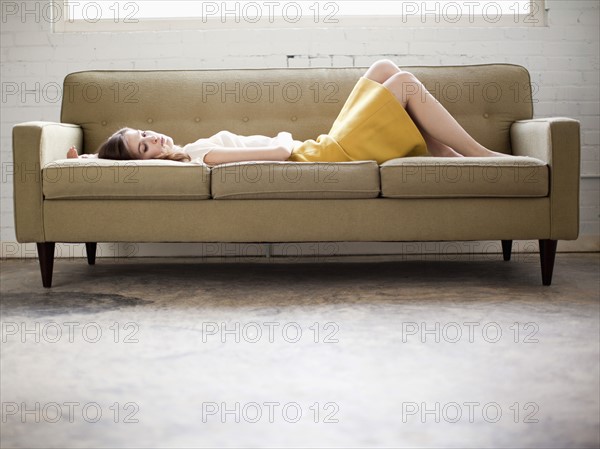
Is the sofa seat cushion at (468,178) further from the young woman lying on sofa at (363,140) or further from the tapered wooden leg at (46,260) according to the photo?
the tapered wooden leg at (46,260)

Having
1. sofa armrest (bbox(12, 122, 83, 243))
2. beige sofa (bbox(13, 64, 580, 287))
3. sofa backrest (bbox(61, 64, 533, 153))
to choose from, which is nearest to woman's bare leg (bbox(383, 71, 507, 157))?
beige sofa (bbox(13, 64, 580, 287))

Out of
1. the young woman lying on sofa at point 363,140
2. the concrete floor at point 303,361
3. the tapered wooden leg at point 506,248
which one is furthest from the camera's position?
the tapered wooden leg at point 506,248

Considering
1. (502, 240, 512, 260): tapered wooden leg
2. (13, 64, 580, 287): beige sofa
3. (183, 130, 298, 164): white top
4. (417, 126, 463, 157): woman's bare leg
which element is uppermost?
(183, 130, 298, 164): white top

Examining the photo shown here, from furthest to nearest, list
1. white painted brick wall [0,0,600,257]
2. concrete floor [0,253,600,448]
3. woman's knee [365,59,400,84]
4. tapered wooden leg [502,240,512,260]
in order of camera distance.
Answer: white painted brick wall [0,0,600,257]
tapered wooden leg [502,240,512,260]
woman's knee [365,59,400,84]
concrete floor [0,253,600,448]

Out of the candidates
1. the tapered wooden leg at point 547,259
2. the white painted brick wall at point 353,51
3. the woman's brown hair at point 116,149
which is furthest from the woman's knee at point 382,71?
the woman's brown hair at point 116,149

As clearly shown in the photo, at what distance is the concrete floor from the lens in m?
1.38

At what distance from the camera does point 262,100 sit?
11.8ft

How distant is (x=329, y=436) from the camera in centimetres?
134

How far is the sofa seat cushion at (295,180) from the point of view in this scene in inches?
114

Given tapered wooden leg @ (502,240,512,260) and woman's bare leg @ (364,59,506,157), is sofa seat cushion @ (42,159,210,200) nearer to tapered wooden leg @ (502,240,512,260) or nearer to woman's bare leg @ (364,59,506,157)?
woman's bare leg @ (364,59,506,157)

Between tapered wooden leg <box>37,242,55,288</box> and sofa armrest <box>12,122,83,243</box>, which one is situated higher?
sofa armrest <box>12,122,83,243</box>

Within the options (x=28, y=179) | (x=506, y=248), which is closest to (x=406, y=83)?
(x=506, y=248)

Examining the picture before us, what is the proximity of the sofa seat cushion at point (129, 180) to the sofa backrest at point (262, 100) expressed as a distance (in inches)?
27.5

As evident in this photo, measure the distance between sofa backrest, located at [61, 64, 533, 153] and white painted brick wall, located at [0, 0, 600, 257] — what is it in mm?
440
